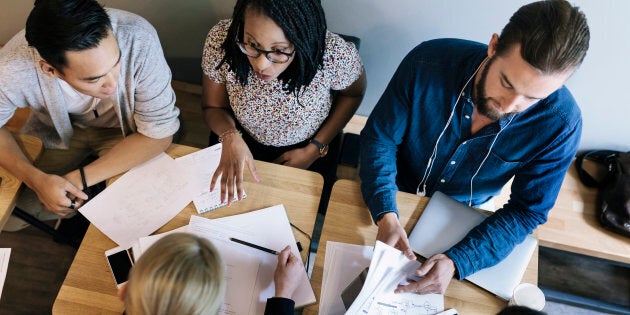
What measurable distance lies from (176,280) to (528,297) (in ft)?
A: 2.76

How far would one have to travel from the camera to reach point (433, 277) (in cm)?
109

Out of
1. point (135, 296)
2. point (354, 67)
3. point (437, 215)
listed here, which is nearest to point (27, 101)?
point (135, 296)

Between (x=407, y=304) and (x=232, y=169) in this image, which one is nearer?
(x=407, y=304)

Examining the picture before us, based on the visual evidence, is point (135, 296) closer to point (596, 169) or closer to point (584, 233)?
point (584, 233)

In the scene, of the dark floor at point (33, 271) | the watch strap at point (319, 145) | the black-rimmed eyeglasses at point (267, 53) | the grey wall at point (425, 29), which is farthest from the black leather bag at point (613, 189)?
the dark floor at point (33, 271)

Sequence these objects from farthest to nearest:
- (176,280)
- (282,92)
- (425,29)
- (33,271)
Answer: (33,271) < (425,29) < (282,92) < (176,280)

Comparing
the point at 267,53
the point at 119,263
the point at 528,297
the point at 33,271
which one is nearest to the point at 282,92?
the point at 267,53

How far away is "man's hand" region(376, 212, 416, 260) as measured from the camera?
3.77 feet

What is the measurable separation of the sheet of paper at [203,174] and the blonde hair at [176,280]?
35cm

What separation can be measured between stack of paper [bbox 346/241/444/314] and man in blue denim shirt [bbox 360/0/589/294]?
27 mm

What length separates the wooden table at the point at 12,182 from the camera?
1203 millimetres

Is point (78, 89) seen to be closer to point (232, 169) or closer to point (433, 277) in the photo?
point (232, 169)

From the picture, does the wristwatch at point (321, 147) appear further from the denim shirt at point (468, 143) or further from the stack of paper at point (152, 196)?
the stack of paper at point (152, 196)

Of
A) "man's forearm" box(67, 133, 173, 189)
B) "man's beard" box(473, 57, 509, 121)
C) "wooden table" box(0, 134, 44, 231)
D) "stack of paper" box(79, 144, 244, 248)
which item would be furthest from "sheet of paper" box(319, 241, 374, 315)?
"wooden table" box(0, 134, 44, 231)
